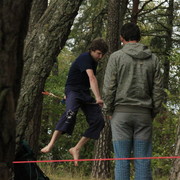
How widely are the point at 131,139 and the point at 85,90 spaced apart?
5.06ft

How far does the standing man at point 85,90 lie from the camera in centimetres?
594

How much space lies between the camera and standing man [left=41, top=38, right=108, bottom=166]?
5941 mm

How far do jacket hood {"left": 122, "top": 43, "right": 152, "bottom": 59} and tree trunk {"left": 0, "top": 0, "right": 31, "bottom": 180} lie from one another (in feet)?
8.29

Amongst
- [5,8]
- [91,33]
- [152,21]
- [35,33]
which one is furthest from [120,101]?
[152,21]

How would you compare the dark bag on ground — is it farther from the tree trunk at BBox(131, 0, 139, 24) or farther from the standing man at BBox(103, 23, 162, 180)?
the tree trunk at BBox(131, 0, 139, 24)

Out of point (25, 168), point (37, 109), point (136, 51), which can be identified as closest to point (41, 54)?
point (25, 168)

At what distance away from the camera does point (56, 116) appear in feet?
67.9

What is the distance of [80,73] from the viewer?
6.07m

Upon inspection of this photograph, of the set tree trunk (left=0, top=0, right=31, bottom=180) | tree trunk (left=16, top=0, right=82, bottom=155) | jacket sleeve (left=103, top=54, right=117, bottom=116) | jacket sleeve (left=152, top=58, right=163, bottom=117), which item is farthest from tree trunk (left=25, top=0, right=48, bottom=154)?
tree trunk (left=0, top=0, right=31, bottom=180)

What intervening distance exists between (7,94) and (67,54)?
25538 millimetres

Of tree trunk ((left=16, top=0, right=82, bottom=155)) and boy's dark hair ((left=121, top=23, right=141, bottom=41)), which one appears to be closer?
boy's dark hair ((left=121, top=23, right=141, bottom=41))

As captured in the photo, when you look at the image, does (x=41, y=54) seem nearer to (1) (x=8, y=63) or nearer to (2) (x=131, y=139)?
(2) (x=131, y=139)

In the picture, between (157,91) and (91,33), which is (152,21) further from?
(157,91)

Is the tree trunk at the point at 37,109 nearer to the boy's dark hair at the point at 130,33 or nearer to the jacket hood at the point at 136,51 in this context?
the boy's dark hair at the point at 130,33
